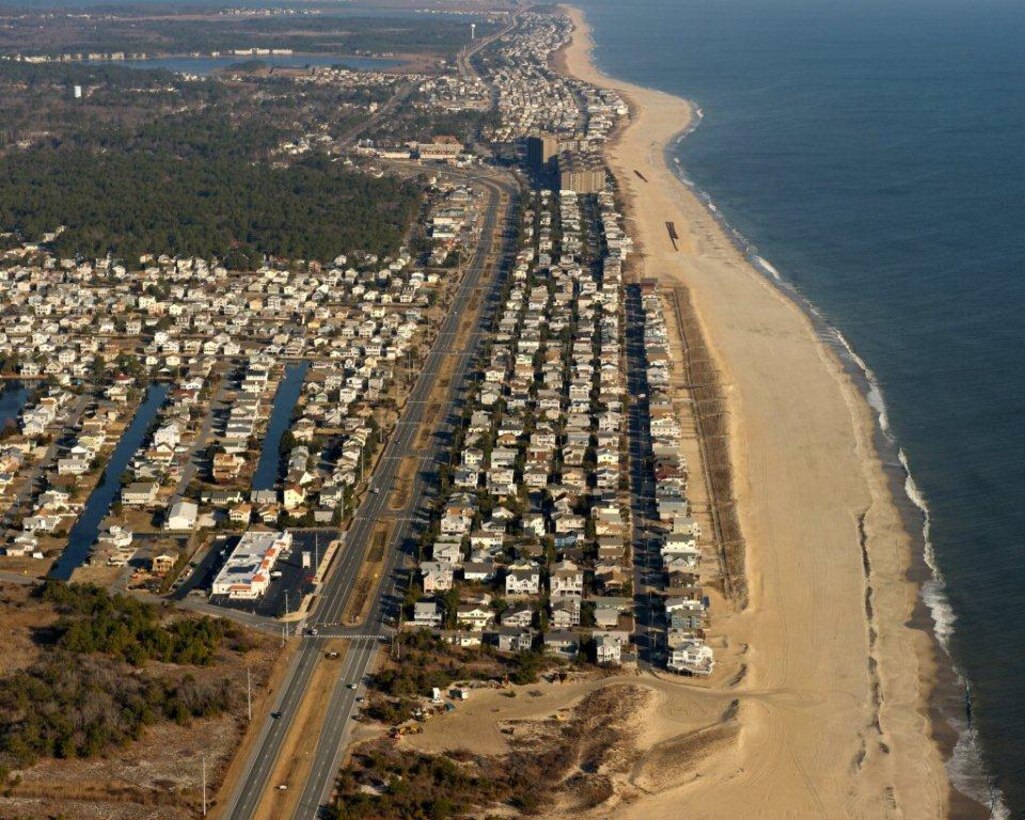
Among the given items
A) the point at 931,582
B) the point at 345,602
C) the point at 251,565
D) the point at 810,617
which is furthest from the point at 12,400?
the point at 931,582

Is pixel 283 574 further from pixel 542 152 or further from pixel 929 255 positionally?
pixel 542 152

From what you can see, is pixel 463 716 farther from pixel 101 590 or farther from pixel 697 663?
pixel 101 590

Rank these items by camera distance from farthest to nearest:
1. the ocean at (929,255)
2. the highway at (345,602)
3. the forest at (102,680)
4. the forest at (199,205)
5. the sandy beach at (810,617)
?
the forest at (199,205) < the ocean at (929,255) < the sandy beach at (810,617) < the forest at (102,680) < the highway at (345,602)

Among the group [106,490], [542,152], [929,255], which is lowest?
[106,490]

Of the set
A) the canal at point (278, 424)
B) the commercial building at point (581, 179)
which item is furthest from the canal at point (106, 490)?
the commercial building at point (581, 179)

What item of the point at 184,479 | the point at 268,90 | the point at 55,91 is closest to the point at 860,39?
the point at 268,90

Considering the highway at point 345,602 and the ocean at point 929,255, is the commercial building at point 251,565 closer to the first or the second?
the highway at point 345,602
